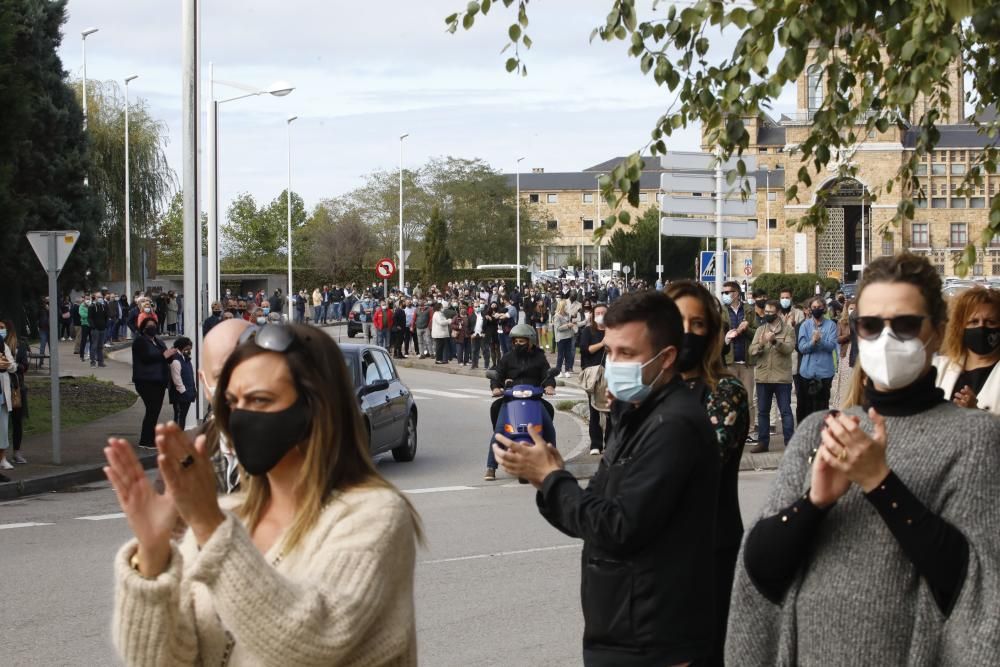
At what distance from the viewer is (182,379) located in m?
18.2

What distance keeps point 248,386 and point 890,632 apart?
141 centimetres

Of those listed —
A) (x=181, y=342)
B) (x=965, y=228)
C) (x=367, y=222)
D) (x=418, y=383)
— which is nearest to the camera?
(x=181, y=342)

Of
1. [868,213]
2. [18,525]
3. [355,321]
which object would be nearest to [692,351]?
[18,525]

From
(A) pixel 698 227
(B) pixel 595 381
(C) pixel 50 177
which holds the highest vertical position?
(C) pixel 50 177

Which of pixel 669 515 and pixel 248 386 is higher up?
pixel 248 386

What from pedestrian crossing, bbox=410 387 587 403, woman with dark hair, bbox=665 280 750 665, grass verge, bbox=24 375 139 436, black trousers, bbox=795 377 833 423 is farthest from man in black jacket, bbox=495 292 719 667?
pedestrian crossing, bbox=410 387 587 403

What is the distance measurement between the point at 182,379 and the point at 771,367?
7814mm

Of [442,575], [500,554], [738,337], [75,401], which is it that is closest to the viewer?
[442,575]

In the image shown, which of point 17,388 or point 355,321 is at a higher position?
point 355,321

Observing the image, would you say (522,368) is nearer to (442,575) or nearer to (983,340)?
(442,575)

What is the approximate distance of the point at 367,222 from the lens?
102m

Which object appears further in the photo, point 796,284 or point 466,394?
point 796,284

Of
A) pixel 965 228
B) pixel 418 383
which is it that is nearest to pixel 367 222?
pixel 965 228

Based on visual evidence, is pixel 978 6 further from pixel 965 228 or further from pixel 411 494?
pixel 965 228
